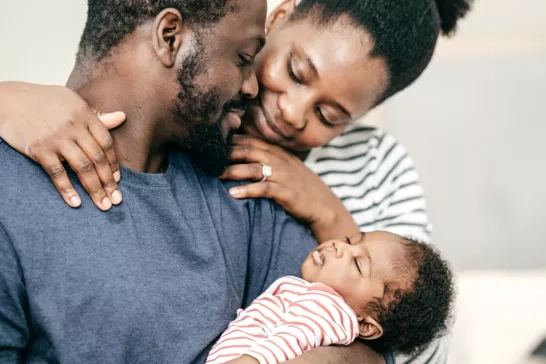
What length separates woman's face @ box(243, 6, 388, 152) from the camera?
→ 1491mm

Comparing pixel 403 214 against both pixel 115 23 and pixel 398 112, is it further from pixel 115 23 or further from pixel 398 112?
pixel 398 112

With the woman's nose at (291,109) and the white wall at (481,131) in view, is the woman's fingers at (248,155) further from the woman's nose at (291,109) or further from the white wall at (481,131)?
the white wall at (481,131)

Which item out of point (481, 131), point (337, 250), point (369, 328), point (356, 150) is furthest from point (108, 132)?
point (481, 131)

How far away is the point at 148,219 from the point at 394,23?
74 cm

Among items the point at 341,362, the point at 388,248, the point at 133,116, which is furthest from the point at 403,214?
the point at 133,116

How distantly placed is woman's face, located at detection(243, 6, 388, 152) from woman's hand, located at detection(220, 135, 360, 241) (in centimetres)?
6

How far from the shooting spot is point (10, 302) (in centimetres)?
104

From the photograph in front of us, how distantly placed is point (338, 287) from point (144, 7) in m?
0.67

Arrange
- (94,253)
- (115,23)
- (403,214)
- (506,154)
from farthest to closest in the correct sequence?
(506,154), (403,214), (115,23), (94,253)

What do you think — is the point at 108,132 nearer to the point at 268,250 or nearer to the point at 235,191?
the point at 235,191

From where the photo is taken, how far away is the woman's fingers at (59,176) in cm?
108

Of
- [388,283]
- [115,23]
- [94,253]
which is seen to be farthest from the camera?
[388,283]

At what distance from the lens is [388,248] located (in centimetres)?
137

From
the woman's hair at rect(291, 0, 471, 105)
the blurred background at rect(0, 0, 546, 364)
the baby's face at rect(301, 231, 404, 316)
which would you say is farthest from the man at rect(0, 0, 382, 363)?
the blurred background at rect(0, 0, 546, 364)
